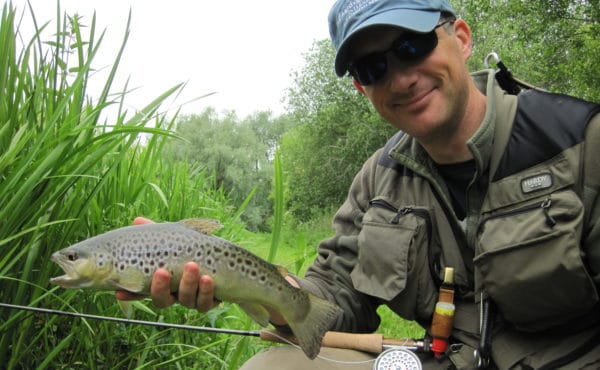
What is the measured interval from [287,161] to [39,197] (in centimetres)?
3129

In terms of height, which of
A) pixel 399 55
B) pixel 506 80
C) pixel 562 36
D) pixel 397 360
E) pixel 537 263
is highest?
pixel 562 36

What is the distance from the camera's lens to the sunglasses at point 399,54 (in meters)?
2.26

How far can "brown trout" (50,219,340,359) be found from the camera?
5.59ft

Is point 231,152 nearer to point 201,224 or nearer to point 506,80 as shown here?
point 506,80

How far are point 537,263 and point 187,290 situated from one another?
111 cm

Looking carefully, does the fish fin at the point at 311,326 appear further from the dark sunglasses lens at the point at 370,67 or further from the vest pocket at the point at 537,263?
the dark sunglasses lens at the point at 370,67

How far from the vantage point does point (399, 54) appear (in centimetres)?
229

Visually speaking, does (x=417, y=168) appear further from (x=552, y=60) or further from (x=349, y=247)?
(x=552, y=60)

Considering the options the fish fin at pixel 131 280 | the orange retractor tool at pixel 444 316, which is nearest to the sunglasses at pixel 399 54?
the orange retractor tool at pixel 444 316

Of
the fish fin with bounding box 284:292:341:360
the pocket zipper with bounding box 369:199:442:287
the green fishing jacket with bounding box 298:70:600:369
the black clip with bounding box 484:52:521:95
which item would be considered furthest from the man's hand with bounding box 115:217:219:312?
the black clip with bounding box 484:52:521:95

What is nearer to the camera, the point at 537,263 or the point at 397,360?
the point at 537,263

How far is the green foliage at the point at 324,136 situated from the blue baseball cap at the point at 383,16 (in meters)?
25.4

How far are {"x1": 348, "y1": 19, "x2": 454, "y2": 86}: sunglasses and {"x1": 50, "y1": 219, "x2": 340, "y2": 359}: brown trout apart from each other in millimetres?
854

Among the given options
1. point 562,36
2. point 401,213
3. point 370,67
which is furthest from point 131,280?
point 562,36
